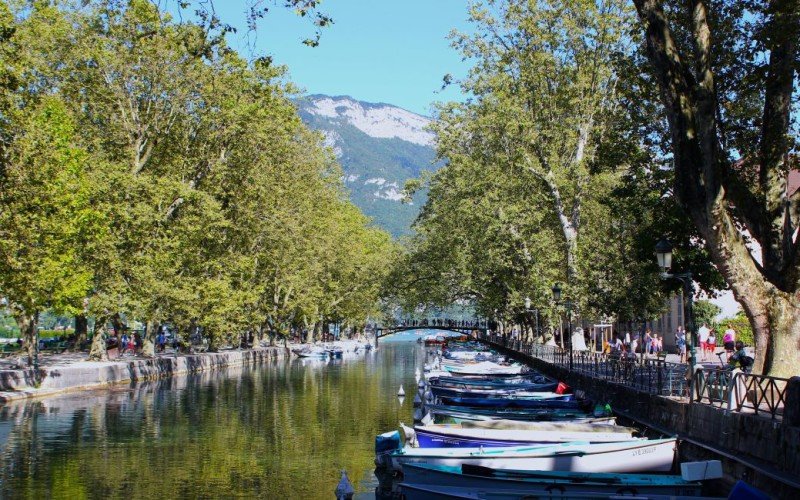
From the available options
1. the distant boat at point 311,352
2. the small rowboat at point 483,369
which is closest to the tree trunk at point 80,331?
the distant boat at point 311,352

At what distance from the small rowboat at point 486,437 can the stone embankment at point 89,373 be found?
19.9 metres

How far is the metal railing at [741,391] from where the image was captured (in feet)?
59.4

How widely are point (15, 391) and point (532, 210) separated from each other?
30.4 meters

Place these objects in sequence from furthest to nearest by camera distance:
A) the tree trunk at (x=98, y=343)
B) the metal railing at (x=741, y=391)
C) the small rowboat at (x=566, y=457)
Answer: the tree trunk at (x=98, y=343) → the small rowboat at (x=566, y=457) → the metal railing at (x=741, y=391)

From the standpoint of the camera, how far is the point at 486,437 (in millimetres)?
22656

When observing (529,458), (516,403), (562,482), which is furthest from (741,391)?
(516,403)

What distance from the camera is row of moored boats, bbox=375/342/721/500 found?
54.1 ft

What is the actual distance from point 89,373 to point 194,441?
56.7 ft

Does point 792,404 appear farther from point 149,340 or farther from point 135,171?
point 149,340

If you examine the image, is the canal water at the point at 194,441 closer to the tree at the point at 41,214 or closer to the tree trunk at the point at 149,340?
the tree at the point at 41,214

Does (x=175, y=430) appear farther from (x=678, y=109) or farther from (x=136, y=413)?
(x=678, y=109)

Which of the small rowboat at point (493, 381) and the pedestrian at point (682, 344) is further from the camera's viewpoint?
the pedestrian at point (682, 344)

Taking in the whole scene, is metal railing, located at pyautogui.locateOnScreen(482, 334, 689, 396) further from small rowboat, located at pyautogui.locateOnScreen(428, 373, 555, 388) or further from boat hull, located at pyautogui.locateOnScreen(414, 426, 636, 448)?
boat hull, located at pyautogui.locateOnScreen(414, 426, 636, 448)

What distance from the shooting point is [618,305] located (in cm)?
4394
